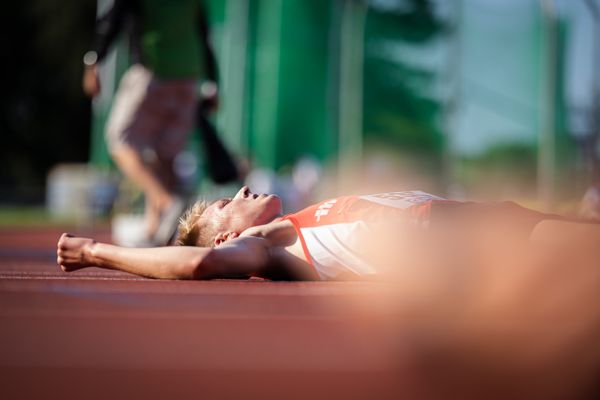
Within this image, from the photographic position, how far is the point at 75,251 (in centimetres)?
278

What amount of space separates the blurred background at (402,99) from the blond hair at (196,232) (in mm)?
6642

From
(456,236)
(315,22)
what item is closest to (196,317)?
(456,236)

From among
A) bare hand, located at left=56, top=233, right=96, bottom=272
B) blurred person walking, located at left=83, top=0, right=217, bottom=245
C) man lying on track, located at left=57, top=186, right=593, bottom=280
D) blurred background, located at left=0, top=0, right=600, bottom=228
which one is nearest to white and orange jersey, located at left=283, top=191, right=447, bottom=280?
man lying on track, located at left=57, top=186, right=593, bottom=280

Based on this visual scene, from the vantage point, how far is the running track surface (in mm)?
1217

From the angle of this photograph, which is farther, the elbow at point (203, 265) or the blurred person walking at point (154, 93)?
the blurred person walking at point (154, 93)

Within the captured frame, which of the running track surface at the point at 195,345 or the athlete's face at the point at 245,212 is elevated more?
the athlete's face at the point at 245,212

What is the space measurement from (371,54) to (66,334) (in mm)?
10636

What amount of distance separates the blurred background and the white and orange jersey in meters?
6.58

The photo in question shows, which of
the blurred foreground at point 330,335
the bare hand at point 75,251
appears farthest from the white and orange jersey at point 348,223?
the bare hand at point 75,251

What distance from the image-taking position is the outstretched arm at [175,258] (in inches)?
99.9

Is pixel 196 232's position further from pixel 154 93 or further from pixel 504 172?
pixel 504 172

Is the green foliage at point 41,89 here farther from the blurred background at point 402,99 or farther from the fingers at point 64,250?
the fingers at point 64,250

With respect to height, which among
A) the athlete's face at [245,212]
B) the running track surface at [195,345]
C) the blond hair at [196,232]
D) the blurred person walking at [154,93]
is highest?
the blurred person walking at [154,93]

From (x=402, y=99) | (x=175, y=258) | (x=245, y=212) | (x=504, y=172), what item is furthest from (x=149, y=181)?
(x=402, y=99)
